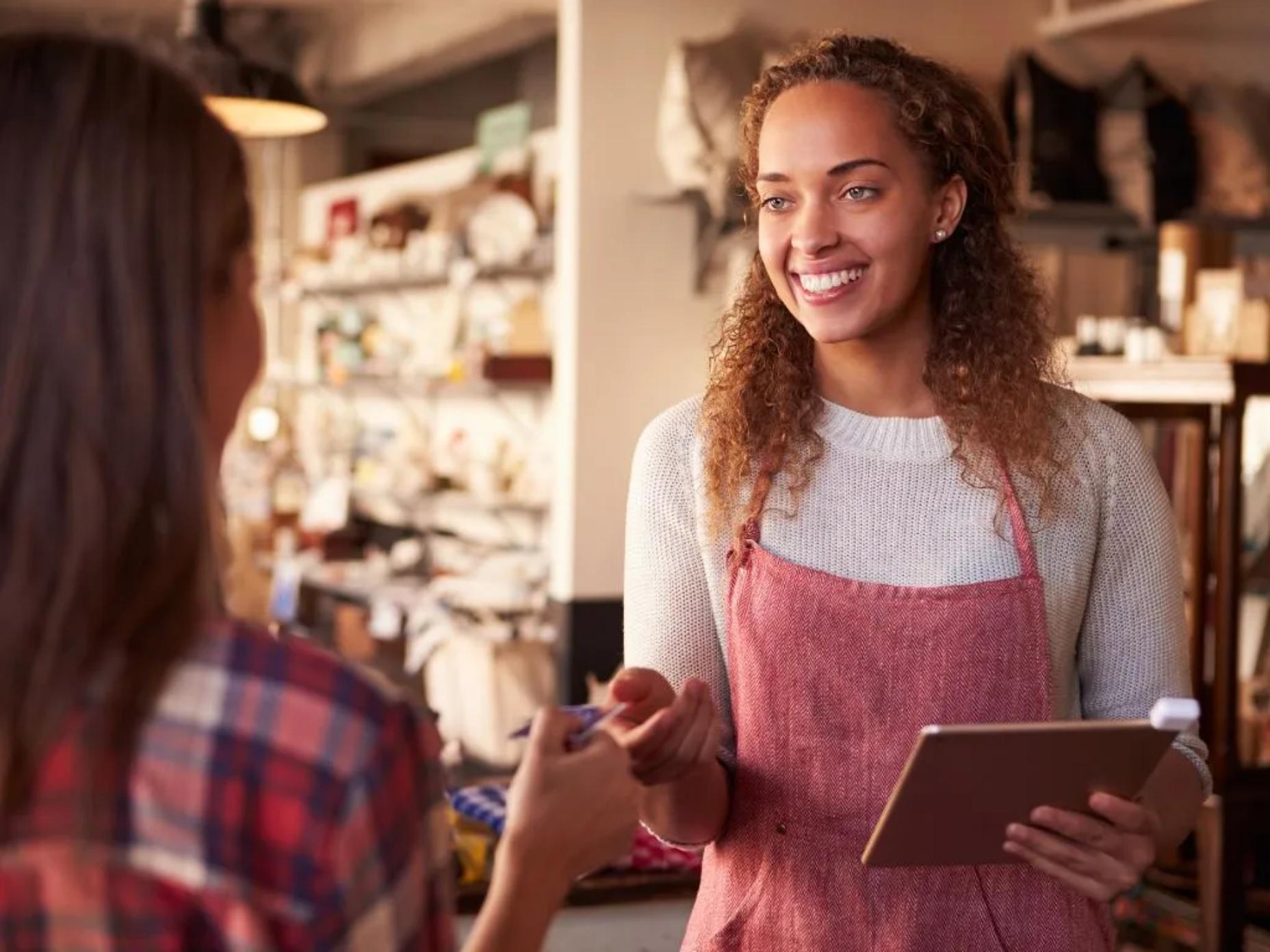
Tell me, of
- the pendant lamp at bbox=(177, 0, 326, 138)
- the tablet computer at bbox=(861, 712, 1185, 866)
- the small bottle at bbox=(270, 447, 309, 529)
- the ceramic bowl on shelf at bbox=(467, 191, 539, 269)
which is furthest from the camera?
the small bottle at bbox=(270, 447, 309, 529)

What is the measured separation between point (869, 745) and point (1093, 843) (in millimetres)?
264

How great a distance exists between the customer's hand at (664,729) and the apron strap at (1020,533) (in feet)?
1.31

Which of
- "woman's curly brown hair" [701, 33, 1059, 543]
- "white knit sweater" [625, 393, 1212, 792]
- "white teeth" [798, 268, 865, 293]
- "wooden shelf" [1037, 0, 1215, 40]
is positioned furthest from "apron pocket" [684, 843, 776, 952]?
"wooden shelf" [1037, 0, 1215, 40]

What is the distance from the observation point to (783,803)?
1812 millimetres

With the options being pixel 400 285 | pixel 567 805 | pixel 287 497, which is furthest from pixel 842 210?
pixel 287 497

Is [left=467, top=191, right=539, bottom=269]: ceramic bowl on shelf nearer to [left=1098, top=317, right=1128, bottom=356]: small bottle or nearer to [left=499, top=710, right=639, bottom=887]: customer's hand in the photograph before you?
[left=1098, top=317, right=1128, bottom=356]: small bottle

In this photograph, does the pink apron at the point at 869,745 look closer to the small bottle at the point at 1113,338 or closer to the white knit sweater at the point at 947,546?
the white knit sweater at the point at 947,546

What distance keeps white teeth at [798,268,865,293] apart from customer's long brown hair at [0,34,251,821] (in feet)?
3.31

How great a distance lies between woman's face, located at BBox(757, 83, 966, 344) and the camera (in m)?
1.87

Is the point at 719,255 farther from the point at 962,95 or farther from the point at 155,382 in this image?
the point at 155,382

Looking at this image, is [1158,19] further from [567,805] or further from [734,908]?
[567,805]

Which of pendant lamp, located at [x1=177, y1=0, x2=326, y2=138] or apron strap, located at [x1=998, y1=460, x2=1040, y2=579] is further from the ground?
pendant lamp, located at [x1=177, y1=0, x2=326, y2=138]

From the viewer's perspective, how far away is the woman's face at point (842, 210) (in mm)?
1872

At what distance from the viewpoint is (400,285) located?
24.9 ft
